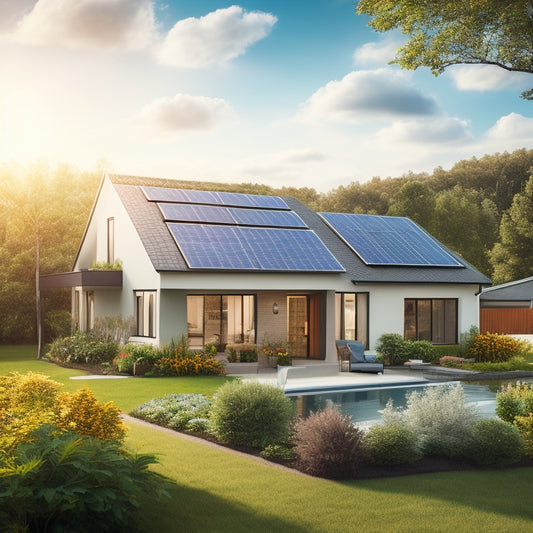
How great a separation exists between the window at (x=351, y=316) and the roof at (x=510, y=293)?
493 inches

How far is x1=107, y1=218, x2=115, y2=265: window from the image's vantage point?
88.5 feet

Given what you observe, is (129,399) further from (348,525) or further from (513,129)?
(513,129)

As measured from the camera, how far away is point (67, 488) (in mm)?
6012

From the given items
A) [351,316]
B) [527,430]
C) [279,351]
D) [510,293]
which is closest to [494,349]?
[351,316]

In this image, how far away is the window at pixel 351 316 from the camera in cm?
2555

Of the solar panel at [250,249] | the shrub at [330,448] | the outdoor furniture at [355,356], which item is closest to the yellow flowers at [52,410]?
the shrub at [330,448]

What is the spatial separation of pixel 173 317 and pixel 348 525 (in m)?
15.9

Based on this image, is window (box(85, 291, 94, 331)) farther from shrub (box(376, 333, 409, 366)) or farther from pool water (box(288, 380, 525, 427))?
pool water (box(288, 380, 525, 427))

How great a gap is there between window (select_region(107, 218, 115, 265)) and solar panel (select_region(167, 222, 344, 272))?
346cm

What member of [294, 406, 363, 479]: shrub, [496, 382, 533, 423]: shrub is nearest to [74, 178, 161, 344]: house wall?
[496, 382, 533, 423]: shrub

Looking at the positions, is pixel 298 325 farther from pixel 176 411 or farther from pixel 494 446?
pixel 494 446

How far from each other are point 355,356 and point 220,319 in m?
4.84

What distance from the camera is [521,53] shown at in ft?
43.4

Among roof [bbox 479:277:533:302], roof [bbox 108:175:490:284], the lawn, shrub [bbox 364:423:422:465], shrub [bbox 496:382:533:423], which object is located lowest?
the lawn
